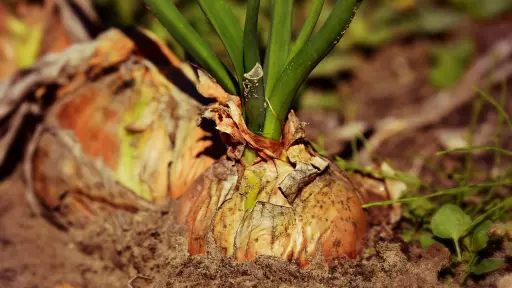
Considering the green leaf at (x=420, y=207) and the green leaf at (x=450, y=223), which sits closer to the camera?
the green leaf at (x=450, y=223)

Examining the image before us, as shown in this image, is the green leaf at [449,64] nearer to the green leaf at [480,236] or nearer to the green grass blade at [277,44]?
the green leaf at [480,236]

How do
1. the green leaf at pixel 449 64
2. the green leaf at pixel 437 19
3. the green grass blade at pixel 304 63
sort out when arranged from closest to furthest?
the green grass blade at pixel 304 63
the green leaf at pixel 449 64
the green leaf at pixel 437 19

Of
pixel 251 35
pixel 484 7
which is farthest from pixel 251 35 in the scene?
pixel 484 7

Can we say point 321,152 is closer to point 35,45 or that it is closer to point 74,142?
point 74,142

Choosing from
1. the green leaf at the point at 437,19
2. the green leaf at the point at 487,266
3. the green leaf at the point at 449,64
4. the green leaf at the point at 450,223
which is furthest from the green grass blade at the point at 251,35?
the green leaf at the point at 437,19

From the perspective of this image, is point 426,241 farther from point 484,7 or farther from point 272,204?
point 484,7

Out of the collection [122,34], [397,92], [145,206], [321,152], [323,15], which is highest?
[323,15]

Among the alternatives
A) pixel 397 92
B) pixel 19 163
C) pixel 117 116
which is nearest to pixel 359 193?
pixel 117 116
